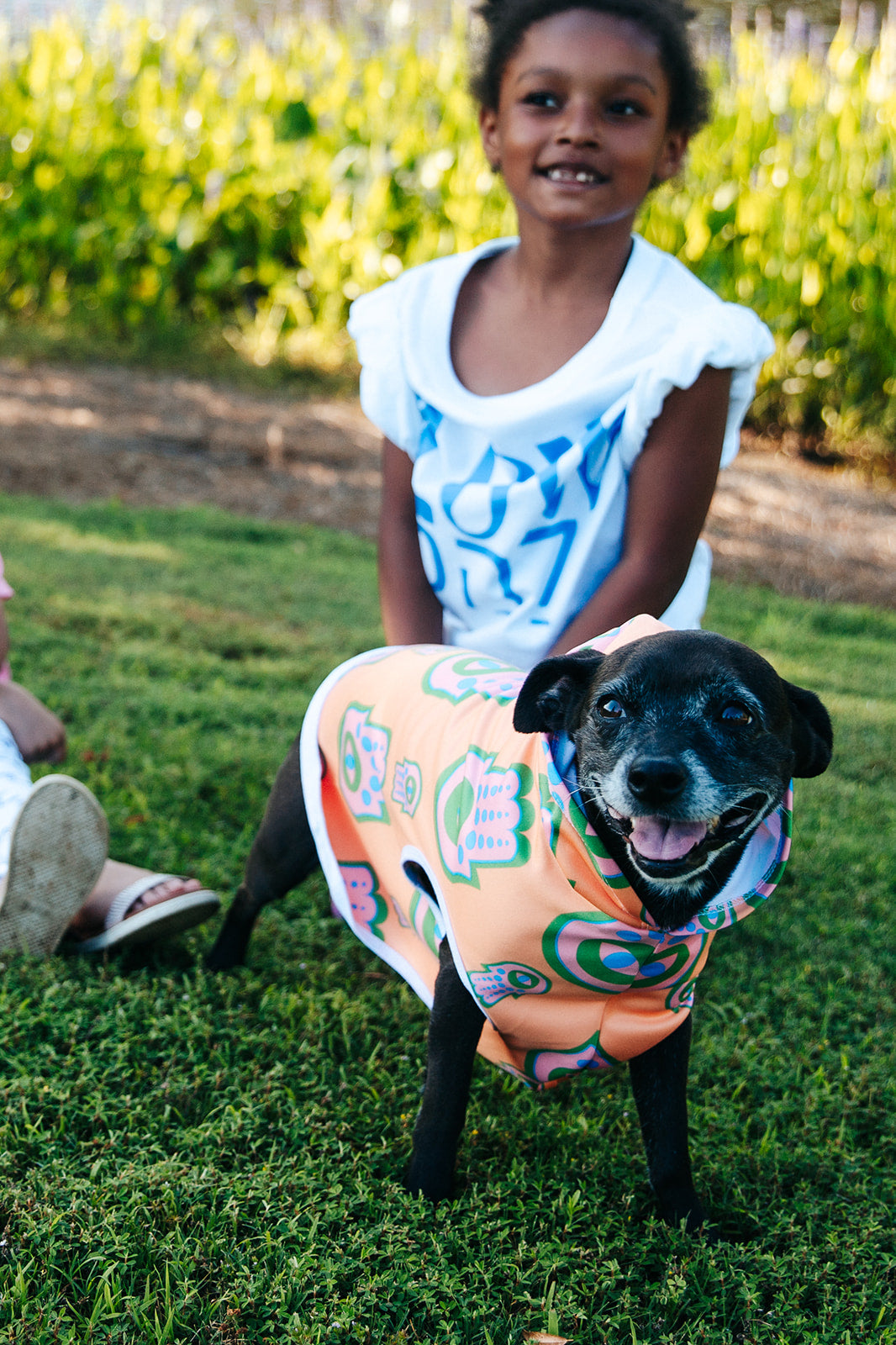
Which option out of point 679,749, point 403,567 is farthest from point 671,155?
point 679,749

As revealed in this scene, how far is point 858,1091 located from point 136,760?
2.18 meters

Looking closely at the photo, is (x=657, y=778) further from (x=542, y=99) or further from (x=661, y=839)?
(x=542, y=99)

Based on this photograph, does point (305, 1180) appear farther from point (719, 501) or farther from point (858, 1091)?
point (719, 501)

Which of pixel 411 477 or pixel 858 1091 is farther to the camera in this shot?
pixel 411 477

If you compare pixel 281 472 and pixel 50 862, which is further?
pixel 281 472

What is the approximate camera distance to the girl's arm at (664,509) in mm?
2459

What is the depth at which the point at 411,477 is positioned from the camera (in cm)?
283

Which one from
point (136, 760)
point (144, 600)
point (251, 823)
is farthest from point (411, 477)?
point (144, 600)

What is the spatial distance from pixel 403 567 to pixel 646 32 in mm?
1298

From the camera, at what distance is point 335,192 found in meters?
7.81

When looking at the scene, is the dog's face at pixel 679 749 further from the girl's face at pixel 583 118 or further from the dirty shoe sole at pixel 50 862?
the girl's face at pixel 583 118

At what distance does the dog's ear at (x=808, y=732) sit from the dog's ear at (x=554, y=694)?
310mm

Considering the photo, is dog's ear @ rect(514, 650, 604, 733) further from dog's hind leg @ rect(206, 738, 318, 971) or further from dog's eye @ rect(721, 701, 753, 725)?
dog's hind leg @ rect(206, 738, 318, 971)

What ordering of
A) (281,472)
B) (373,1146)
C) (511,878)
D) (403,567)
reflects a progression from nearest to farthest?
(511,878), (373,1146), (403,567), (281,472)
